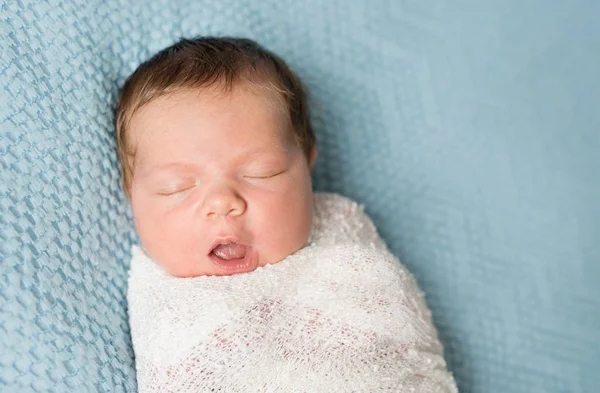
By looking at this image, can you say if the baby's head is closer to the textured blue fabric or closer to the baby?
the baby

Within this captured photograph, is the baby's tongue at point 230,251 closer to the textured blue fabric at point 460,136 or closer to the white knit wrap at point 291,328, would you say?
the white knit wrap at point 291,328

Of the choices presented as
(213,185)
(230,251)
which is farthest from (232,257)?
(213,185)

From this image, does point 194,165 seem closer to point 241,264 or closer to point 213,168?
point 213,168

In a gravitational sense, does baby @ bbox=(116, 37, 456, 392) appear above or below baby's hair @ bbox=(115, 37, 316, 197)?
below

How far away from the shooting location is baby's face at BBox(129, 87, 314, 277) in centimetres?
106

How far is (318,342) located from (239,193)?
245 mm

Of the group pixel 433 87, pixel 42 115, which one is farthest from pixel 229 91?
pixel 433 87

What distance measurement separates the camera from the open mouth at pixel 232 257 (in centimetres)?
107

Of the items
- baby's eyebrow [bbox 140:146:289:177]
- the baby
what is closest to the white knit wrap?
the baby

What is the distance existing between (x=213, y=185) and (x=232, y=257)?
0.11m

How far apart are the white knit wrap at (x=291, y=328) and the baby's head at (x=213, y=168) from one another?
0.13ft

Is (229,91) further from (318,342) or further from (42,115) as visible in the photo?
(318,342)

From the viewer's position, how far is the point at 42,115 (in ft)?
3.55

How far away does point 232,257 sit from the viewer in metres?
1.08
